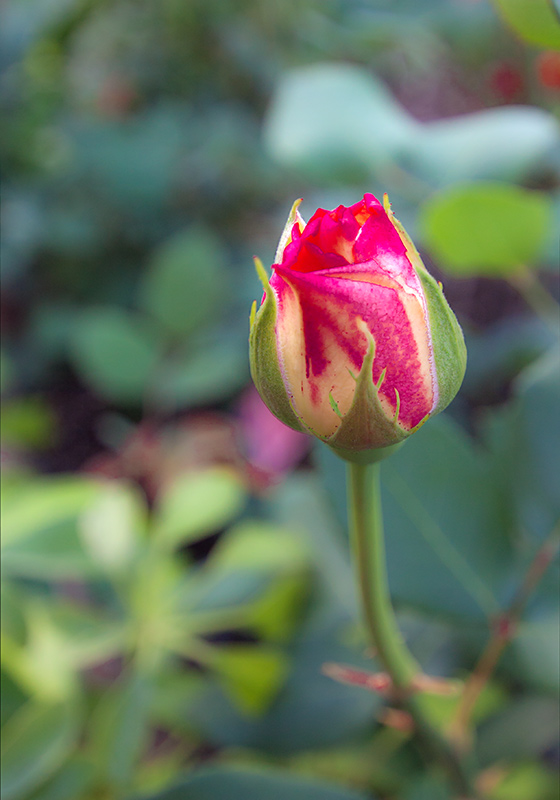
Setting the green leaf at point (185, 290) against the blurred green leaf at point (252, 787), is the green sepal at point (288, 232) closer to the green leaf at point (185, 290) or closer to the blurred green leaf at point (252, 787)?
the blurred green leaf at point (252, 787)

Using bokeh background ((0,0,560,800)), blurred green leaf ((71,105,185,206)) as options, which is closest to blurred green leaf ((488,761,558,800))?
bokeh background ((0,0,560,800))

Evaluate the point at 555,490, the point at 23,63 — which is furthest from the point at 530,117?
the point at 23,63

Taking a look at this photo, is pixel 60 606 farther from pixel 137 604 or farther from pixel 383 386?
pixel 383 386

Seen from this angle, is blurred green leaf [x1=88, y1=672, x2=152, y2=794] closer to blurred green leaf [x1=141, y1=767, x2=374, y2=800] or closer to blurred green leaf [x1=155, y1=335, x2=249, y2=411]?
blurred green leaf [x1=141, y1=767, x2=374, y2=800]

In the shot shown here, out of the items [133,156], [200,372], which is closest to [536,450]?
[200,372]

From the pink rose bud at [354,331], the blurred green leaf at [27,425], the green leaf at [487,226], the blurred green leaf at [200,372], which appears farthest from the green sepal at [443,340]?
the blurred green leaf at [27,425]

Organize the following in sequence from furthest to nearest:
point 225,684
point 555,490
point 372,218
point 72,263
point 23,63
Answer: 1. point 72,263
2. point 23,63
3. point 225,684
4. point 555,490
5. point 372,218
